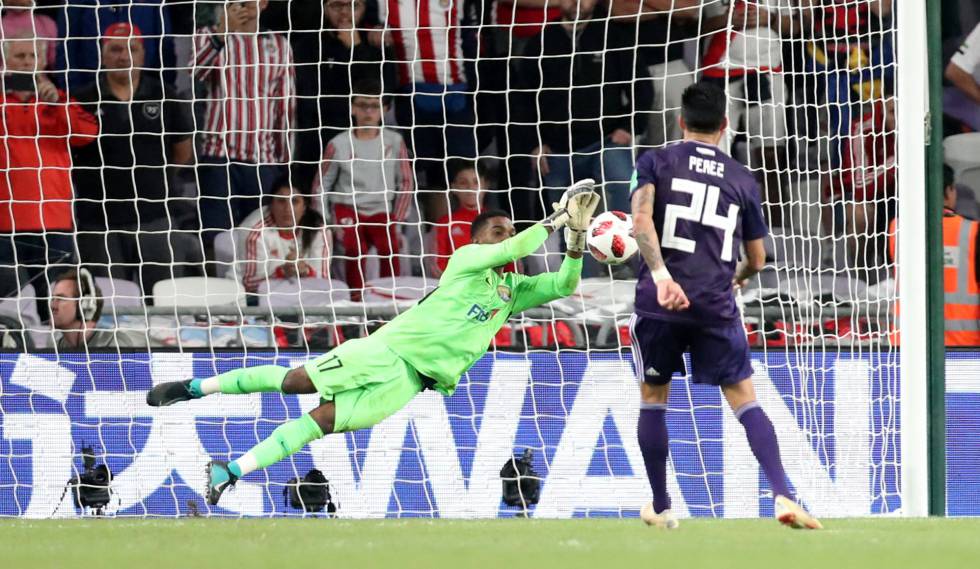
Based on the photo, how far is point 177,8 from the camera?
10.8 metres

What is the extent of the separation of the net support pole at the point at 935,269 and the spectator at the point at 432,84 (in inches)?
120

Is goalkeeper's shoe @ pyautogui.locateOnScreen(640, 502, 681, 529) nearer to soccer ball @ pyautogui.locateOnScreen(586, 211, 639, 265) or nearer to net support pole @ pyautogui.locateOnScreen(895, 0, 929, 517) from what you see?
soccer ball @ pyautogui.locateOnScreen(586, 211, 639, 265)

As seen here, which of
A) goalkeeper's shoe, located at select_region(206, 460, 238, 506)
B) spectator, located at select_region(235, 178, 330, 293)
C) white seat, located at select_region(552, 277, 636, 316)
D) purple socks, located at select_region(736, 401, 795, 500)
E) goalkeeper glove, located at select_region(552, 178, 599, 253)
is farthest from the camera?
spectator, located at select_region(235, 178, 330, 293)

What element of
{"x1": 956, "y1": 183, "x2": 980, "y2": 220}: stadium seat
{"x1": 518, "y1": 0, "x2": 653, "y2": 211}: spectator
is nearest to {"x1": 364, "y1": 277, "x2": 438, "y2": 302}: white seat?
{"x1": 518, "y1": 0, "x2": 653, "y2": 211}: spectator

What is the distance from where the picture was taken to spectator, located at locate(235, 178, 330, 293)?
9.71 m

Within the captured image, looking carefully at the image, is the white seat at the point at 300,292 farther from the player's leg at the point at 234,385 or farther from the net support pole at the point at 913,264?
the net support pole at the point at 913,264

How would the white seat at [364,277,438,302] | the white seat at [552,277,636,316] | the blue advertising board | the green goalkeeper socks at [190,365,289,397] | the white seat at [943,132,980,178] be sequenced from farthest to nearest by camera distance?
the white seat at [943,132,980,178]
the white seat at [364,277,438,302]
the white seat at [552,277,636,316]
the blue advertising board
the green goalkeeper socks at [190,365,289,397]

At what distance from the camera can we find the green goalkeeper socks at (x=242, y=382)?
24.7 ft

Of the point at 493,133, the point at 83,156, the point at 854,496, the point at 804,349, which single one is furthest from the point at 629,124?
the point at 83,156

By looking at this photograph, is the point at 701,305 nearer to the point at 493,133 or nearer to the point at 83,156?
the point at 493,133

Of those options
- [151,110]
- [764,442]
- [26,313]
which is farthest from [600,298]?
[26,313]

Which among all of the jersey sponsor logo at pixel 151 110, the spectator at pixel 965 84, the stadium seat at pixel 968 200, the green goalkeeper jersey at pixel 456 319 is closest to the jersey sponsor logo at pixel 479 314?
the green goalkeeper jersey at pixel 456 319

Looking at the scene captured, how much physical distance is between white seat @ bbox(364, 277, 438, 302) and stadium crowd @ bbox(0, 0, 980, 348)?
0.11 m

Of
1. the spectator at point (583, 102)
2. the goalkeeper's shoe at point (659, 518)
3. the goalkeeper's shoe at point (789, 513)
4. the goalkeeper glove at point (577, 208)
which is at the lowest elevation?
the goalkeeper's shoe at point (659, 518)
